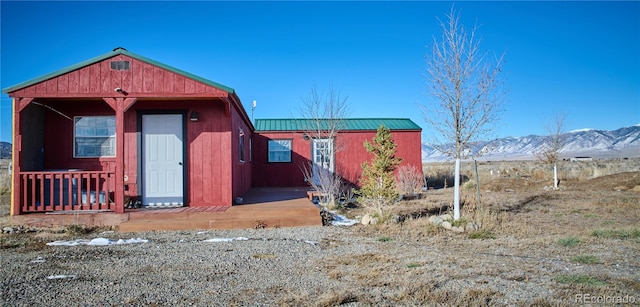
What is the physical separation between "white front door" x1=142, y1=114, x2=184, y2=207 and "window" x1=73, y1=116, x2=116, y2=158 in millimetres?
925

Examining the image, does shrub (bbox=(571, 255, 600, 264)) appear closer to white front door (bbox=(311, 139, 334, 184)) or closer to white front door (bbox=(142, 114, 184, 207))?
white front door (bbox=(142, 114, 184, 207))

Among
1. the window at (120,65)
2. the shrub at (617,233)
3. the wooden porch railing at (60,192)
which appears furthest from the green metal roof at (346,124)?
the shrub at (617,233)

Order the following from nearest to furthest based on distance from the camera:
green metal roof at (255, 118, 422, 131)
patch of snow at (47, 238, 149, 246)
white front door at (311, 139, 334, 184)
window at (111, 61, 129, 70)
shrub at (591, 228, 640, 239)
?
patch of snow at (47, 238, 149, 246) < shrub at (591, 228, 640, 239) < window at (111, 61, 129, 70) < white front door at (311, 139, 334, 184) < green metal roof at (255, 118, 422, 131)

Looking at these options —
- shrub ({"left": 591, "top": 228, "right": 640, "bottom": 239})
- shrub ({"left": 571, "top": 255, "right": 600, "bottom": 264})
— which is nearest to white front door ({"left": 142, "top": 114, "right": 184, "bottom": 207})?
shrub ({"left": 571, "top": 255, "right": 600, "bottom": 264})

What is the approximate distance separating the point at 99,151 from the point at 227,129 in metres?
3.12

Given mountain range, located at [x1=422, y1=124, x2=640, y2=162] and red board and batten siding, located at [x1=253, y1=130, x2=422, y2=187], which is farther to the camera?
mountain range, located at [x1=422, y1=124, x2=640, y2=162]

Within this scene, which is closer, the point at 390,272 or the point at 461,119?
the point at 390,272

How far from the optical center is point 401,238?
Result: 22.3 ft

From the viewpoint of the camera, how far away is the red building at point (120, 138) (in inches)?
302

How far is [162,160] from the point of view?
8.86 meters

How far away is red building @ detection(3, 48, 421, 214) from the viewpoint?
25.2 ft

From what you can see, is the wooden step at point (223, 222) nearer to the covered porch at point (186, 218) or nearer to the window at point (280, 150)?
the covered porch at point (186, 218)

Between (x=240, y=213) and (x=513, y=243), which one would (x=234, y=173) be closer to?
(x=240, y=213)

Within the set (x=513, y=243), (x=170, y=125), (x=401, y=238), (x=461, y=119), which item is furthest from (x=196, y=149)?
(x=513, y=243)
